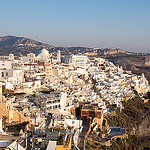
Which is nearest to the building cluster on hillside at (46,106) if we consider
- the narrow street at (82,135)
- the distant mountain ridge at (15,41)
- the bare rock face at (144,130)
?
the narrow street at (82,135)

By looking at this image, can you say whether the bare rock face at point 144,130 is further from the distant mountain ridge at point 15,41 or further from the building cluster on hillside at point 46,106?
the distant mountain ridge at point 15,41

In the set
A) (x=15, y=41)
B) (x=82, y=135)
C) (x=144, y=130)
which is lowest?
(x=144, y=130)

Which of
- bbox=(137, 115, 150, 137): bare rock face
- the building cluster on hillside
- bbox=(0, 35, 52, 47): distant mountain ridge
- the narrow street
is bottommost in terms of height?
bbox=(137, 115, 150, 137): bare rock face

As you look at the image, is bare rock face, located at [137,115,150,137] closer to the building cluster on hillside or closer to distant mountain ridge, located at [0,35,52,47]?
the building cluster on hillside

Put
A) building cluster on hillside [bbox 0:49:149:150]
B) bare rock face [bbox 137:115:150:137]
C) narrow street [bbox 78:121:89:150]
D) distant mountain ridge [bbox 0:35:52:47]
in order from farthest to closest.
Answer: distant mountain ridge [bbox 0:35:52:47] < bare rock face [bbox 137:115:150:137] < narrow street [bbox 78:121:89:150] < building cluster on hillside [bbox 0:49:149:150]

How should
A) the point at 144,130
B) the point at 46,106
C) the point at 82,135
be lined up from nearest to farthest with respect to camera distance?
1. the point at 82,135
2. the point at 46,106
3. the point at 144,130

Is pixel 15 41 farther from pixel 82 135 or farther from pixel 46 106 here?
pixel 82 135

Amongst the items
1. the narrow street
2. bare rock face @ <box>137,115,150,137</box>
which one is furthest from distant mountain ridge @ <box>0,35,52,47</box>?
the narrow street

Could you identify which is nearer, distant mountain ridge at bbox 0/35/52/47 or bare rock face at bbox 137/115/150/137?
bare rock face at bbox 137/115/150/137

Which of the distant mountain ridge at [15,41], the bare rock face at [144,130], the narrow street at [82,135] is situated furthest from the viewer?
the distant mountain ridge at [15,41]

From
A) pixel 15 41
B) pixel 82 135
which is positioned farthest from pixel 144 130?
pixel 15 41

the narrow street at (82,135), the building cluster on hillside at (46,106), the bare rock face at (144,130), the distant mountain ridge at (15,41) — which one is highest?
the distant mountain ridge at (15,41)

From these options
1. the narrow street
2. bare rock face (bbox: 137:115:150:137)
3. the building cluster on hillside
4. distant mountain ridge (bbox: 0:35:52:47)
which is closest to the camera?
the building cluster on hillside

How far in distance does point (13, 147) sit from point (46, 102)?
24.5 feet
